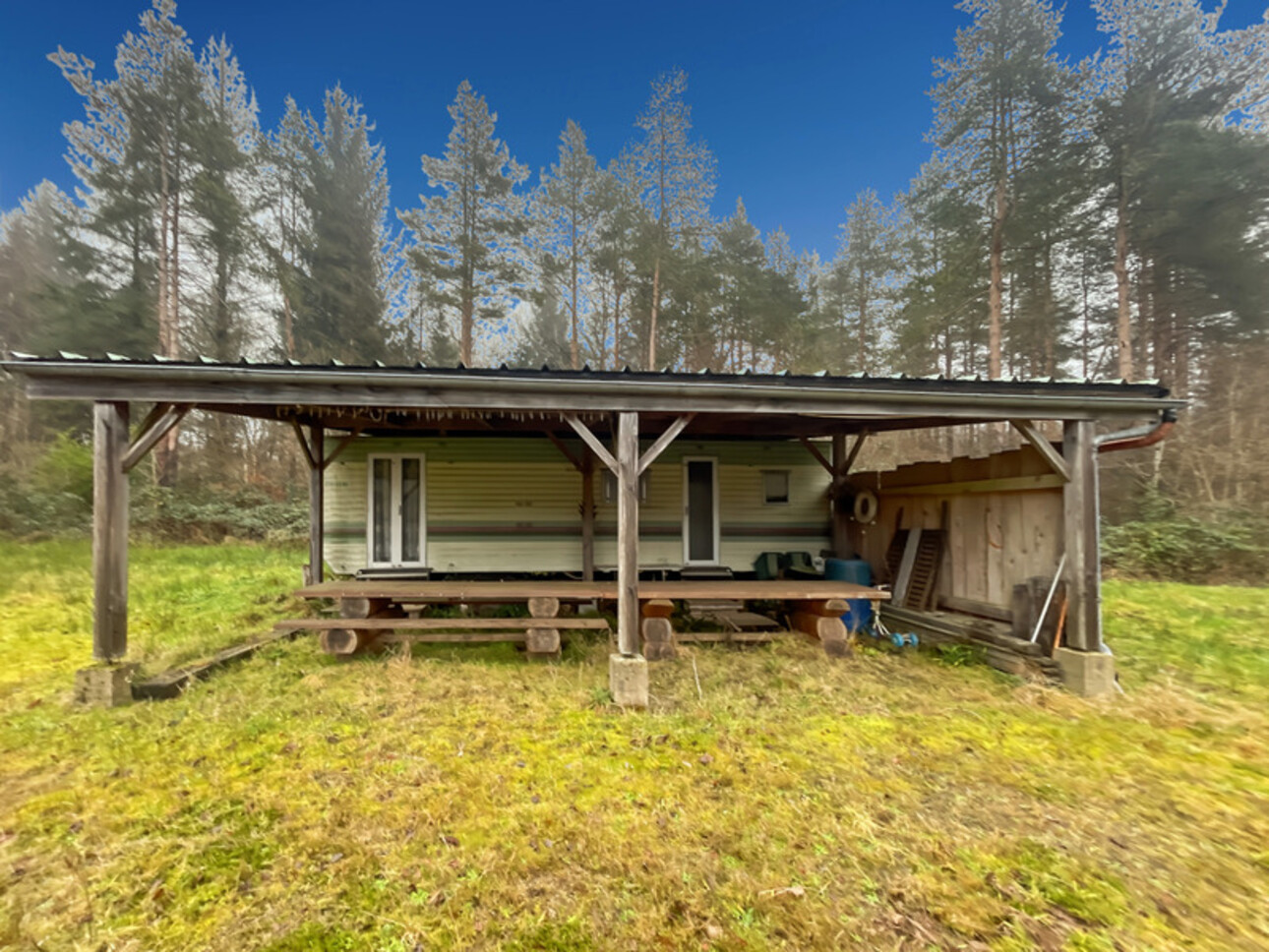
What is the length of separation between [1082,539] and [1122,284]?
10.8m

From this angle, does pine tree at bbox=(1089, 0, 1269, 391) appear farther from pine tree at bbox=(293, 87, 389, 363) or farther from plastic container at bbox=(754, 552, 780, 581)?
pine tree at bbox=(293, 87, 389, 363)

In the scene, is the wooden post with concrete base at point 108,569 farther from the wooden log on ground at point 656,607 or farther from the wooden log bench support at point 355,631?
the wooden log on ground at point 656,607

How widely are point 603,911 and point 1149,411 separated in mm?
6429

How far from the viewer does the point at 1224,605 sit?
25.5 ft

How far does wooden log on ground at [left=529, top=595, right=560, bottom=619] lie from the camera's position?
5676 mm

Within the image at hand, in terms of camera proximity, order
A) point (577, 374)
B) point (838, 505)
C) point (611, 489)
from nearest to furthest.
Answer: point (577, 374)
point (611, 489)
point (838, 505)

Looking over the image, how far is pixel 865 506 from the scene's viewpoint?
8.06m

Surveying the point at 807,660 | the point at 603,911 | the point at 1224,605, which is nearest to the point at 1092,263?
the point at 1224,605

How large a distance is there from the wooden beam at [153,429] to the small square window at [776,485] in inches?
300

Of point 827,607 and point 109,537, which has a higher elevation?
point 109,537

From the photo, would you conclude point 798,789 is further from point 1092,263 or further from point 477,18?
point 477,18

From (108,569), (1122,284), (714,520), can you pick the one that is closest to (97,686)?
(108,569)

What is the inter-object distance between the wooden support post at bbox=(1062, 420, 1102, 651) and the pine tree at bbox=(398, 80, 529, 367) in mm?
14872

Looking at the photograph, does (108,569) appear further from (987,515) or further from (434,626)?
(987,515)
